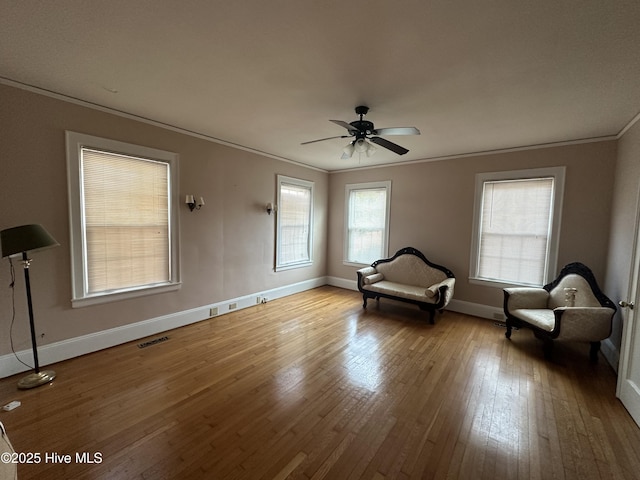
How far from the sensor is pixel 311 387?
244 cm

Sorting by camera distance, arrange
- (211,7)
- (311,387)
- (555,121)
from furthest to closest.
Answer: (555,121), (311,387), (211,7)

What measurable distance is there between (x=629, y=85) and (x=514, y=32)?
56.6 inches

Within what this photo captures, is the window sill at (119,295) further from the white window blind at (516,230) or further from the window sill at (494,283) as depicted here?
the white window blind at (516,230)

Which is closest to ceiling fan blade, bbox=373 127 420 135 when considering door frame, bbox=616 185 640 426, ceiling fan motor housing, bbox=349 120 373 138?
ceiling fan motor housing, bbox=349 120 373 138

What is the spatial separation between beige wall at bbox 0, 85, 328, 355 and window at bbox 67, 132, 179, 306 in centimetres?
9

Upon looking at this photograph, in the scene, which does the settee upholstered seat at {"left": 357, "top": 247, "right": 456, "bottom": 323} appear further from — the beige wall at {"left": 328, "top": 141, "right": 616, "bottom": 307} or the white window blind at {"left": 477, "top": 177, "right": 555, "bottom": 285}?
the white window blind at {"left": 477, "top": 177, "right": 555, "bottom": 285}

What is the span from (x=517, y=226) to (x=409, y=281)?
1869mm

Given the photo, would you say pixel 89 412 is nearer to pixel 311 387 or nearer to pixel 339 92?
pixel 311 387

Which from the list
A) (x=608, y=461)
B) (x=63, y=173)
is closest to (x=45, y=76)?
(x=63, y=173)

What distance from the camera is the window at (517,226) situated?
3.84m

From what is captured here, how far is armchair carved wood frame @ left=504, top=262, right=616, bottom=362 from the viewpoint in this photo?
2.88 m

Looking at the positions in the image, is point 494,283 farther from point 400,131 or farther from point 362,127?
point 362,127

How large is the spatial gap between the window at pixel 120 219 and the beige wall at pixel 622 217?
5.12 meters

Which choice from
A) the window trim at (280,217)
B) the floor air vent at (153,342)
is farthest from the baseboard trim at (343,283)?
the floor air vent at (153,342)
